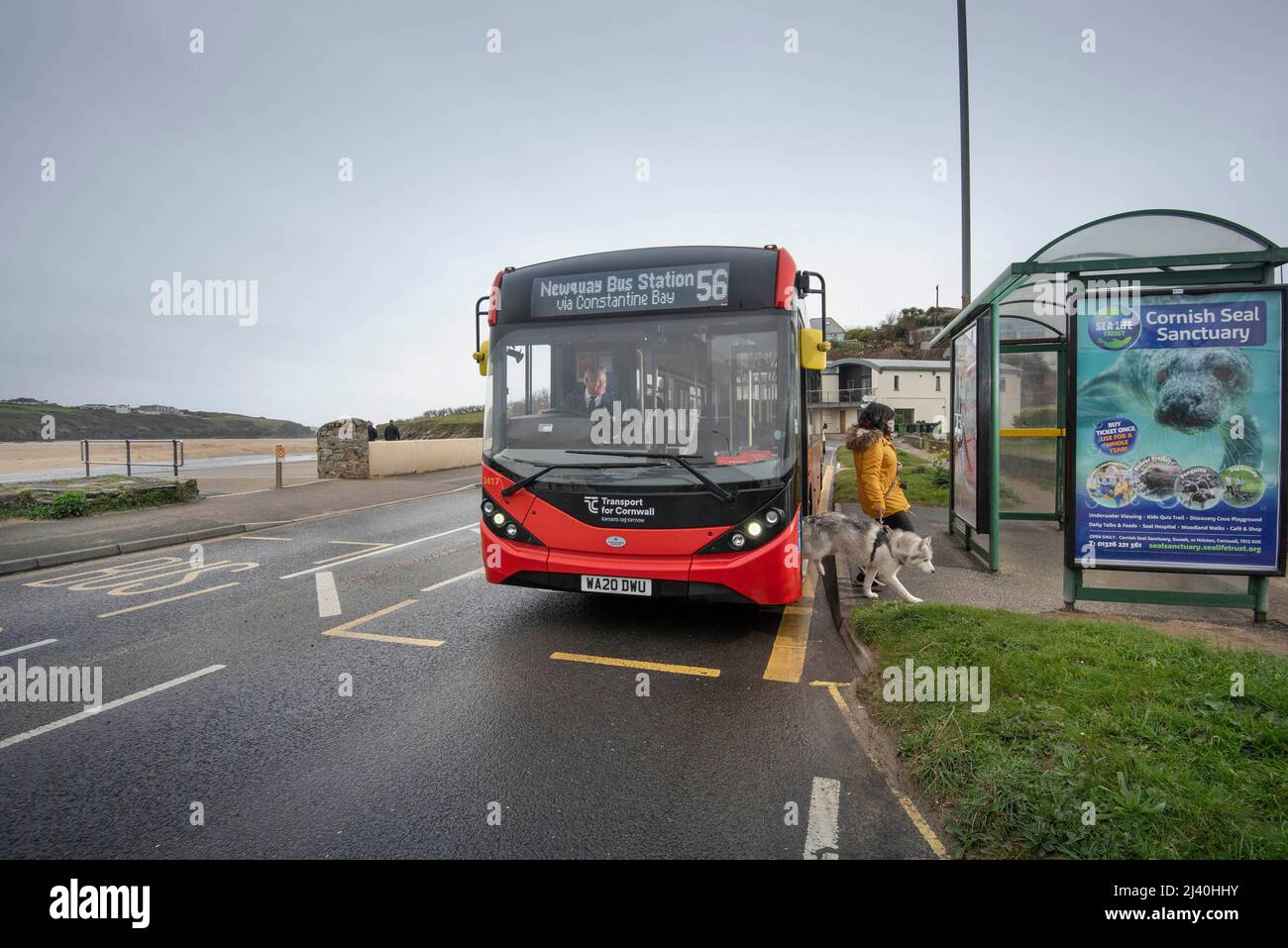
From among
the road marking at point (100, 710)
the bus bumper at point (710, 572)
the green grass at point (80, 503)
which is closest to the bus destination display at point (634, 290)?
the bus bumper at point (710, 572)

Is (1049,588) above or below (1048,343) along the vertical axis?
below

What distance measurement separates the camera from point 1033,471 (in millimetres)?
10570

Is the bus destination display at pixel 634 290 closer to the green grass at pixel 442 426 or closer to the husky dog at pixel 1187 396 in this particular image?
the husky dog at pixel 1187 396

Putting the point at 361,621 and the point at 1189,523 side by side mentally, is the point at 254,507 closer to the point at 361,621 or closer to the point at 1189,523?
the point at 361,621

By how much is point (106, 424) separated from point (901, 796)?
81.5 meters

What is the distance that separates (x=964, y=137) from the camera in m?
12.0

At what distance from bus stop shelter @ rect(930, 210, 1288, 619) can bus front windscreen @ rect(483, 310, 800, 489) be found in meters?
2.80

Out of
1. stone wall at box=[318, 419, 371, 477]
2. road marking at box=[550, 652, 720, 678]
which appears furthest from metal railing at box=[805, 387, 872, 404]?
road marking at box=[550, 652, 720, 678]

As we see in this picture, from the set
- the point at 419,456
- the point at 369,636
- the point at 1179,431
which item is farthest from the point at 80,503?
the point at 1179,431

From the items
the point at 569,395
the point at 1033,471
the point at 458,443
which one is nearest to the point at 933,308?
the point at 458,443

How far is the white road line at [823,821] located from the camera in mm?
2568

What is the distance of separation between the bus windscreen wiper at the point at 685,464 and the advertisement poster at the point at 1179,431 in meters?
3.33

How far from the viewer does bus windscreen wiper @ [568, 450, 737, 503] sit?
4.79m

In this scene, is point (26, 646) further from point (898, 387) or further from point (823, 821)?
point (898, 387)
